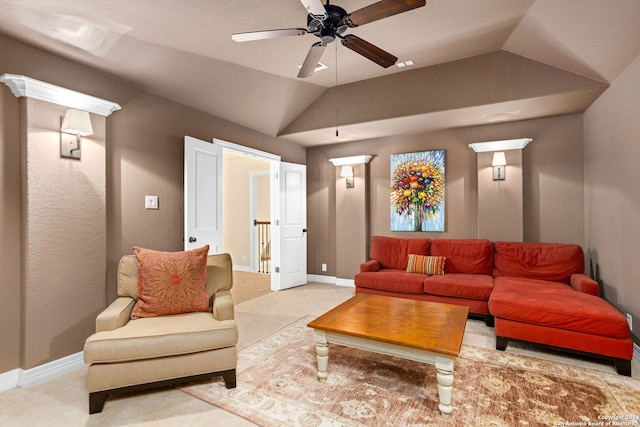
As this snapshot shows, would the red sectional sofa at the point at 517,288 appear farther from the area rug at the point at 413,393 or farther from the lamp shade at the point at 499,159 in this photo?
the lamp shade at the point at 499,159

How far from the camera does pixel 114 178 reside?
2934 millimetres

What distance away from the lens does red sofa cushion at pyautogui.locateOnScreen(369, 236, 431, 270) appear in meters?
4.38

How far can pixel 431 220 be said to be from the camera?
4.71 meters

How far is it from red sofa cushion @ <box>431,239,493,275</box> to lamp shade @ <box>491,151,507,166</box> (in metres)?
1.02

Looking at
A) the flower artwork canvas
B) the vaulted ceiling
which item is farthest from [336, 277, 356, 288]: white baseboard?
the vaulted ceiling

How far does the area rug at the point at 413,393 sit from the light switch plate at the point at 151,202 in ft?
5.84

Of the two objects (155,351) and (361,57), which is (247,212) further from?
(155,351)

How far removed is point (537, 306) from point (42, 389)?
3.90 metres

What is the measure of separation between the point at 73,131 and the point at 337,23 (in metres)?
2.24

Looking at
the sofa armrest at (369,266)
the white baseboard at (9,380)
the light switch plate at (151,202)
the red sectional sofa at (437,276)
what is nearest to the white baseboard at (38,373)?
the white baseboard at (9,380)

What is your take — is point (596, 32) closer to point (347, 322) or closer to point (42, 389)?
point (347, 322)

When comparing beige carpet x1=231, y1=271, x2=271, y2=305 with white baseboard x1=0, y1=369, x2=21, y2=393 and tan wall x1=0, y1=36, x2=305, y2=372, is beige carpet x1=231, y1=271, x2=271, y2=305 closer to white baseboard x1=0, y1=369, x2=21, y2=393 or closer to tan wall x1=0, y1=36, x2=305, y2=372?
tan wall x1=0, y1=36, x2=305, y2=372

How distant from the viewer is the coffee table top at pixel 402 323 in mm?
1969

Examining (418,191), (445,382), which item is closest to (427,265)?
(418,191)
